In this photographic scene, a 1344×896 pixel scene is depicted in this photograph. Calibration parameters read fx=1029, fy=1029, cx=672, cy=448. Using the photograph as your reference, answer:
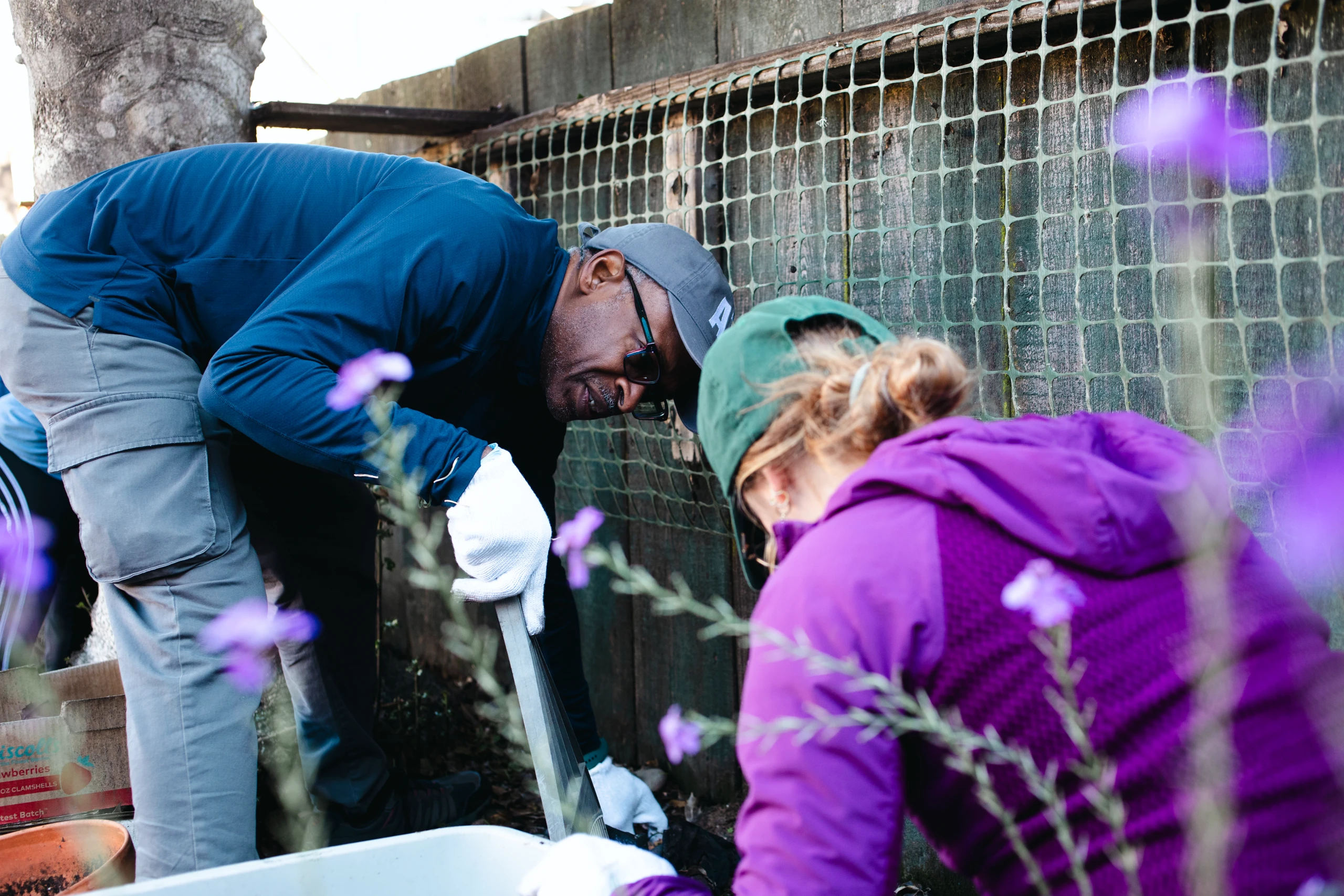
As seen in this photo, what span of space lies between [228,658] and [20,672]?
73 centimetres

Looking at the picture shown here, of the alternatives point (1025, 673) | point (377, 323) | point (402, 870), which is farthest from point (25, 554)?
point (1025, 673)

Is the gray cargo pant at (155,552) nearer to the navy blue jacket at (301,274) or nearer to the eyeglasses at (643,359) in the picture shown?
the navy blue jacket at (301,274)

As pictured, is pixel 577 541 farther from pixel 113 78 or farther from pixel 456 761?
pixel 113 78

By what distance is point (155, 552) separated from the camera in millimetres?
1597

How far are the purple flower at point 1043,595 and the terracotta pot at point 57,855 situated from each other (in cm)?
146

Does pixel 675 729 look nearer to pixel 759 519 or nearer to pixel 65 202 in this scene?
pixel 759 519

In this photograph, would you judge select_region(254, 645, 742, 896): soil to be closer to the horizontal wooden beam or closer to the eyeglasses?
the eyeglasses

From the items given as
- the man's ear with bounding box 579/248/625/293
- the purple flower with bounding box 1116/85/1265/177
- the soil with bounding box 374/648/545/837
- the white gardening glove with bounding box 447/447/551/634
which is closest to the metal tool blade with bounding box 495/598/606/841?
the white gardening glove with bounding box 447/447/551/634

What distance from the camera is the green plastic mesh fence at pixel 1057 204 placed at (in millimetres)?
1452

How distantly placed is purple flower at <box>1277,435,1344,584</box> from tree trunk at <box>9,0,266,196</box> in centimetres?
236

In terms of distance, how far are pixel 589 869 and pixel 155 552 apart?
3.08 feet

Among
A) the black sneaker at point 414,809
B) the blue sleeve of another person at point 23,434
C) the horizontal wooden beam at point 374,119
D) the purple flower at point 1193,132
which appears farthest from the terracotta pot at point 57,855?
the purple flower at point 1193,132

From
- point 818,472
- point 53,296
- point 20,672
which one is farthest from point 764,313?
point 20,672

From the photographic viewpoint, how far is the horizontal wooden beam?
2623 mm
